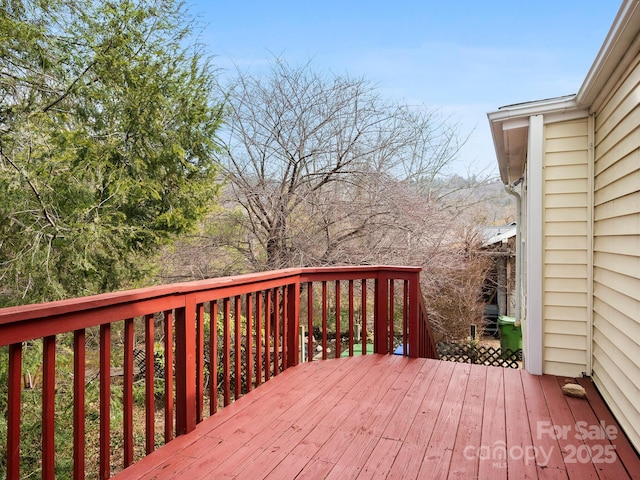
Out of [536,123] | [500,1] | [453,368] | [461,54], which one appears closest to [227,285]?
[453,368]

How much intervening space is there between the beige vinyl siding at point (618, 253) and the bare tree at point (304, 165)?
5113mm

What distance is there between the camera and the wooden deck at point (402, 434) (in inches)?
74.8

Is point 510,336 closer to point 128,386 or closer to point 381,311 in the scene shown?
point 381,311

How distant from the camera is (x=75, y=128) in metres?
5.16

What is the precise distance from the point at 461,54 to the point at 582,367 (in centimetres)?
1109

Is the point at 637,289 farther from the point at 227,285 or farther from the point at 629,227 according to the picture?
the point at 227,285

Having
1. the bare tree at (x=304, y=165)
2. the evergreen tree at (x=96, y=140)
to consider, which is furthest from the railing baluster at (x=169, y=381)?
the bare tree at (x=304, y=165)

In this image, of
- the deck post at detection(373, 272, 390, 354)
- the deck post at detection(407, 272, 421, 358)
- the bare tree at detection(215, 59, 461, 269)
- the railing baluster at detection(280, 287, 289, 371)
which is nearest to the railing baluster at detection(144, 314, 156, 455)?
the railing baluster at detection(280, 287, 289, 371)

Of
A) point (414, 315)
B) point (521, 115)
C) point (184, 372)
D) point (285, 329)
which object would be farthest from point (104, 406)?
point (521, 115)

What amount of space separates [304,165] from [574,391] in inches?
244

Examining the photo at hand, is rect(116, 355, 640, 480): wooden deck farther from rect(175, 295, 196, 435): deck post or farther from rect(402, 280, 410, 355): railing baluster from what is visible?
rect(402, 280, 410, 355): railing baluster

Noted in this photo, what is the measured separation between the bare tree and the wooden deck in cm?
486

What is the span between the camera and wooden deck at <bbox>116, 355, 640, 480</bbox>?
1.90 m

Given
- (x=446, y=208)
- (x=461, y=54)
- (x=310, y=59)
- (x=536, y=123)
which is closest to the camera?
(x=536, y=123)
